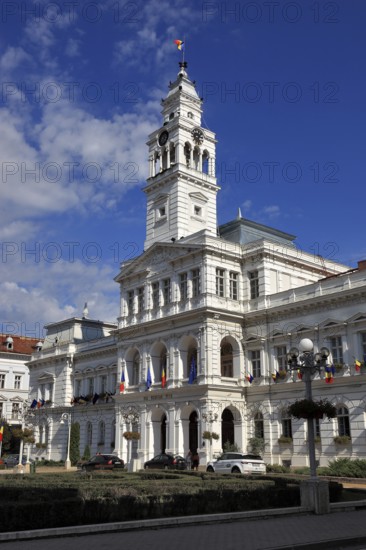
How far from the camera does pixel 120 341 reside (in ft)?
181

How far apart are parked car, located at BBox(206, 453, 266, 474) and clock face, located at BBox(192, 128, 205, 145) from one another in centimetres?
3172

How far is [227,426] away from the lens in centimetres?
4825

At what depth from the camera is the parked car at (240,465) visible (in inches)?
1362

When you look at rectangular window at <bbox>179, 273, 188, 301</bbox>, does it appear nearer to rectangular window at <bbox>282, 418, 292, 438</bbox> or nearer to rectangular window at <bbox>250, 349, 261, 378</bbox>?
rectangular window at <bbox>250, 349, 261, 378</bbox>

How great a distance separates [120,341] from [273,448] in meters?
18.2

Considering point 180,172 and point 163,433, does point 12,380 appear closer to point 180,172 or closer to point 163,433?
point 163,433

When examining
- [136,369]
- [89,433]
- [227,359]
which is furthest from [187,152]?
[89,433]

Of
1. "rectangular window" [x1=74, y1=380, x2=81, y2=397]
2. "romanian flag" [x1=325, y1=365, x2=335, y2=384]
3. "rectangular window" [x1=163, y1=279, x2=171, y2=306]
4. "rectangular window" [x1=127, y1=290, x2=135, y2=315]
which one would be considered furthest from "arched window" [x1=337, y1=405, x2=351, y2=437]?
"rectangular window" [x1=74, y1=380, x2=81, y2=397]

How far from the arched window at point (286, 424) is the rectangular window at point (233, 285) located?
10277 millimetres

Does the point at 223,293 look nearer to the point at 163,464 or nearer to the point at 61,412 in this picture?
the point at 163,464

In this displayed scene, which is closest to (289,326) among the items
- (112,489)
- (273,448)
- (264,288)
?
(264,288)

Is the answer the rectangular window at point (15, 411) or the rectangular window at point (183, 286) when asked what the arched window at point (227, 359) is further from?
the rectangular window at point (15, 411)

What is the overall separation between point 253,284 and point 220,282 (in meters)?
2.76

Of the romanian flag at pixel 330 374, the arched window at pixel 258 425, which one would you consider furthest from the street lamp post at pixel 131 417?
the romanian flag at pixel 330 374
